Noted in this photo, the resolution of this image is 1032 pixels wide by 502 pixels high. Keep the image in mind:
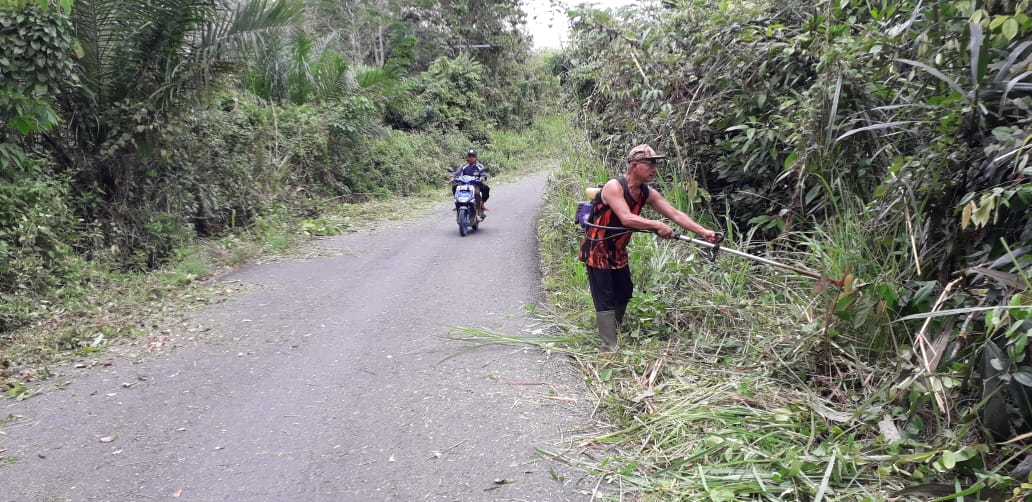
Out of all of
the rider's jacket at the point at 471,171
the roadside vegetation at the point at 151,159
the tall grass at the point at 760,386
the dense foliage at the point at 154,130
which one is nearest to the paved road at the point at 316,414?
the tall grass at the point at 760,386

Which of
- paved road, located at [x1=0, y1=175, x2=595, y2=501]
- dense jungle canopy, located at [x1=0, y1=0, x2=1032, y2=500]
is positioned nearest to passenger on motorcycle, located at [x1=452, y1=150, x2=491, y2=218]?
dense jungle canopy, located at [x1=0, y1=0, x2=1032, y2=500]

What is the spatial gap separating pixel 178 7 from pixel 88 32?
3.58ft

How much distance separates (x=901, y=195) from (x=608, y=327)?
2.25m

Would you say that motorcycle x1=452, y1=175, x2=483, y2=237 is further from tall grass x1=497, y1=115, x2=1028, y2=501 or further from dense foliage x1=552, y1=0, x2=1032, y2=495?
tall grass x1=497, y1=115, x2=1028, y2=501

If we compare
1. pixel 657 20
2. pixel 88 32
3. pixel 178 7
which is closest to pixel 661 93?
pixel 657 20

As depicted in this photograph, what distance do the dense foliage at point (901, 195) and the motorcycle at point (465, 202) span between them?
5099 mm

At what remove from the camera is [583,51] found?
1235cm

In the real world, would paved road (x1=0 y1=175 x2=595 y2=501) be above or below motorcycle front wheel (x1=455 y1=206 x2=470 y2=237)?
below

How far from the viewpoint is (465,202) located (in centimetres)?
1195

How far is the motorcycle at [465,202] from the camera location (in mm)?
11969

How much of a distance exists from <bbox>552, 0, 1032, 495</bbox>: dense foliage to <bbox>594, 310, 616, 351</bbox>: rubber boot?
54cm

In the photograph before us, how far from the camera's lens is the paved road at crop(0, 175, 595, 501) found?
3.83 meters

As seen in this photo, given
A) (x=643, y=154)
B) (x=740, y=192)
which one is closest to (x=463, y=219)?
(x=740, y=192)

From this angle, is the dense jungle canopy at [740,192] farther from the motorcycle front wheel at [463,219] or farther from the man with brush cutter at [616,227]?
the motorcycle front wheel at [463,219]
